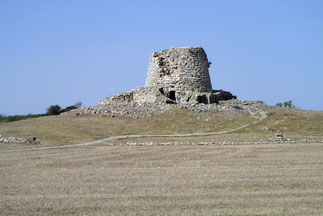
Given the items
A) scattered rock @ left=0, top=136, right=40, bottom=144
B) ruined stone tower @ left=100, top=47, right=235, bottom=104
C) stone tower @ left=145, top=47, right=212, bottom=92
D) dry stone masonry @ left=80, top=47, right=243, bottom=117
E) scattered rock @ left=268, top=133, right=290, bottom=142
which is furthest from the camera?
stone tower @ left=145, top=47, right=212, bottom=92

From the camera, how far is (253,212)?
720cm

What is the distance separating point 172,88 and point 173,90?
0.23 metres

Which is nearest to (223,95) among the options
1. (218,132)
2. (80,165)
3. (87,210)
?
(218,132)

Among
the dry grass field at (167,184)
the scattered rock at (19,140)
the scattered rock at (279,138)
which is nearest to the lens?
the dry grass field at (167,184)

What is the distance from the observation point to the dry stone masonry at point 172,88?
33312 millimetres

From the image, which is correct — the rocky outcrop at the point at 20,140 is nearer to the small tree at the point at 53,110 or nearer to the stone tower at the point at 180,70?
the stone tower at the point at 180,70

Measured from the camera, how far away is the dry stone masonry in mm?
33312

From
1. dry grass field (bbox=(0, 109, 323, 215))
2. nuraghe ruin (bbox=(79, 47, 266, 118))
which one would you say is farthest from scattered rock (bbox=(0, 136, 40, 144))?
nuraghe ruin (bbox=(79, 47, 266, 118))

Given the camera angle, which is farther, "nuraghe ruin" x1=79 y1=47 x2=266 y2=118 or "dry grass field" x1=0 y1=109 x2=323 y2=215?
"nuraghe ruin" x1=79 y1=47 x2=266 y2=118

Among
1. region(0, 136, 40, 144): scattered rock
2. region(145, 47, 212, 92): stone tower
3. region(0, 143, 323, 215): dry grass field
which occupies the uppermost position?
region(145, 47, 212, 92): stone tower

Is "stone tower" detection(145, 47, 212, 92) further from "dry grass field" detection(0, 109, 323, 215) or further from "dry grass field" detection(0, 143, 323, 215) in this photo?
"dry grass field" detection(0, 143, 323, 215)

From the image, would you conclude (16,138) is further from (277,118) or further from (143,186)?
(277,118)

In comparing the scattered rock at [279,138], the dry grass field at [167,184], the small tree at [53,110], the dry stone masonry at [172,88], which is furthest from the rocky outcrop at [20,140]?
the small tree at [53,110]

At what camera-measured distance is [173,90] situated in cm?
3606
